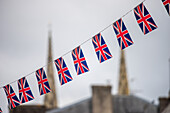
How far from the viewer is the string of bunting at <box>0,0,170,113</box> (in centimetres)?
1177

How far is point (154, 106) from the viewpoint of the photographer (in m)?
26.1

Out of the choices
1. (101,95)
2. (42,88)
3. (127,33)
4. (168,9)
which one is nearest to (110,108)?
(101,95)

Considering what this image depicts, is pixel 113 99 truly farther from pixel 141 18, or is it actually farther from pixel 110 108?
pixel 141 18

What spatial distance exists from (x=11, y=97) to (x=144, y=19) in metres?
6.34

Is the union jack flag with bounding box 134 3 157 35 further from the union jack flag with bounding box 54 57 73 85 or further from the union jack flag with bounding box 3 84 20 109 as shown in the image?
the union jack flag with bounding box 3 84 20 109

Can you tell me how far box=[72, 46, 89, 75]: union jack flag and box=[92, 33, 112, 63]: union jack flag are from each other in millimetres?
646


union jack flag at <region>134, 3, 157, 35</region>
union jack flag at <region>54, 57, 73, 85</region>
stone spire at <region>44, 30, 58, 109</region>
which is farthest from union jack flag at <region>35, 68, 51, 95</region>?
stone spire at <region>44, 30, 58, 109</region>

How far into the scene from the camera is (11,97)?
1401 centimetres

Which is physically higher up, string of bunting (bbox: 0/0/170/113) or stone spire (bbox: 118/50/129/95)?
stone spire (bbox: 118/50/129/95)

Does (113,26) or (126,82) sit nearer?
(113,26)

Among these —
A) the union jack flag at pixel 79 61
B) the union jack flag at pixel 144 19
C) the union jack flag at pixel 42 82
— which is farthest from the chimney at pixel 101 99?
the union jack flag at pixel 144 19

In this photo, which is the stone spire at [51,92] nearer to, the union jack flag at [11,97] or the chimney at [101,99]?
the chimney at [101,99]

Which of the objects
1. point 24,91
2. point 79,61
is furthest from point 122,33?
point 24,91

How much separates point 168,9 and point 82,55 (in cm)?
377
